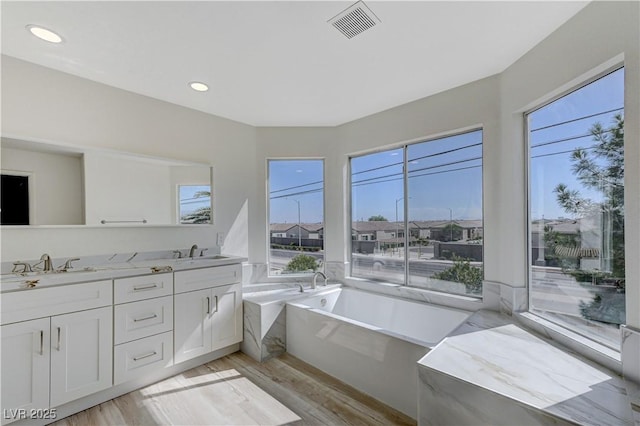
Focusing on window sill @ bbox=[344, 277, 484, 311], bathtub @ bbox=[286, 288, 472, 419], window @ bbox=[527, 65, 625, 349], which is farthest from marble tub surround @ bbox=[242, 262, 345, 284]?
window @ bbox=[527, 65, 625, 349]

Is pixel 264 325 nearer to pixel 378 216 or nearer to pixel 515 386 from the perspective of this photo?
pixel 378 216

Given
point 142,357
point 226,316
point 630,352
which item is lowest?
point 142,357

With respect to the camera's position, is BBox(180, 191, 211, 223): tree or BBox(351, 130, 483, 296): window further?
BBox(180, 191, 211, 223): tree

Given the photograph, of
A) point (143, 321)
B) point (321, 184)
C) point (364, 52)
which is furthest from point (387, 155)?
point (143, 321)

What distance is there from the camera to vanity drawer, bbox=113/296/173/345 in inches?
83.4

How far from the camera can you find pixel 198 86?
2.53 metres

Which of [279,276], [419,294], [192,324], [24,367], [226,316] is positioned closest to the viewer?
[24,367]

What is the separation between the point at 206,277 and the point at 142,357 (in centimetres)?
75

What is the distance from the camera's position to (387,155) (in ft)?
10.9

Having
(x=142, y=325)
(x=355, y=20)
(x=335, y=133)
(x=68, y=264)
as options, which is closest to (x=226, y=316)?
(x=142, y=325)

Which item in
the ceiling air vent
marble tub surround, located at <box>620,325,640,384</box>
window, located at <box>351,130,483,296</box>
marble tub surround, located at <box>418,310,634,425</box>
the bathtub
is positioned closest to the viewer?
marble tub surround, located at <box>418,310,634,425</box>

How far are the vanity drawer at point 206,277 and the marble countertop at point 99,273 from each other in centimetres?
4

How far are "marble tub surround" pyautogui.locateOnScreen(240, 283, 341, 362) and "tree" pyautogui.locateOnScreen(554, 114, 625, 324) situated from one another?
230 centimetres

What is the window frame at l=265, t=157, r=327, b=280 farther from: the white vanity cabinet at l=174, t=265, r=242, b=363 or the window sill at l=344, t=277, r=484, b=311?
the white vanity cabinet at l=174, t=265, r=242, b=363
